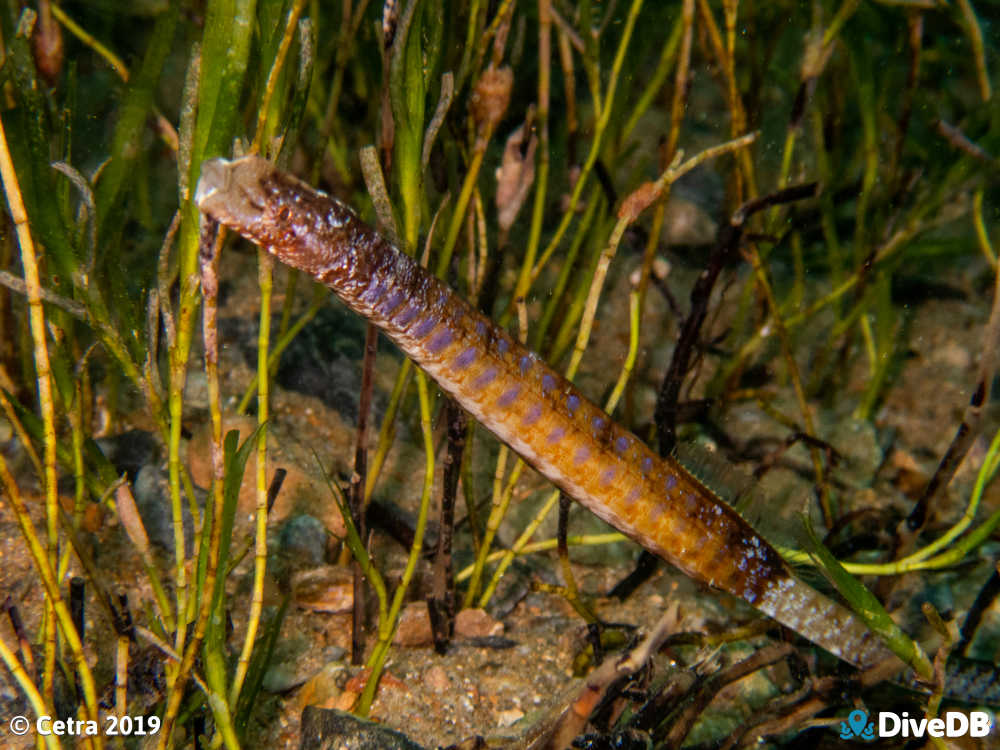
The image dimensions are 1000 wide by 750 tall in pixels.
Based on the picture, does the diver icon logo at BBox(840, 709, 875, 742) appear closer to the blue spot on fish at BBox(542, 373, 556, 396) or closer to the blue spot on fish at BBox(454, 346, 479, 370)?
the blue spot on fish at BBox(542, 373, 556, 396)

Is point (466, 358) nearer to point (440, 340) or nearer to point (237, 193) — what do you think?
point (440, 340)

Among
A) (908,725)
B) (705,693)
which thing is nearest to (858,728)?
(908,725)

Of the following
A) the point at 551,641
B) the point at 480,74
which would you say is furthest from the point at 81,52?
the point at 551,641

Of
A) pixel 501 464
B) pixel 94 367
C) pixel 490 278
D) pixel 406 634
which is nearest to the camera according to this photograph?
pixel 501 464

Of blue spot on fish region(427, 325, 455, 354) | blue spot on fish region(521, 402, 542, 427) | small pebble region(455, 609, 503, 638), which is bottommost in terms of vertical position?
small pebble region(455, 609, 503, 638)

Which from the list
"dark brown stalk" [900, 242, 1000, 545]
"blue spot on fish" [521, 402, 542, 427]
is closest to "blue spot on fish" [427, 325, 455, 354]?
"blue spot on fish" [521, 402, 542, 427]

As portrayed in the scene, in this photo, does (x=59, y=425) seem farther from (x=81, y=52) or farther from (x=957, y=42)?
(x=957, y=42)

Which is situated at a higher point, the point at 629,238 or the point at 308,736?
the point at 629,238
